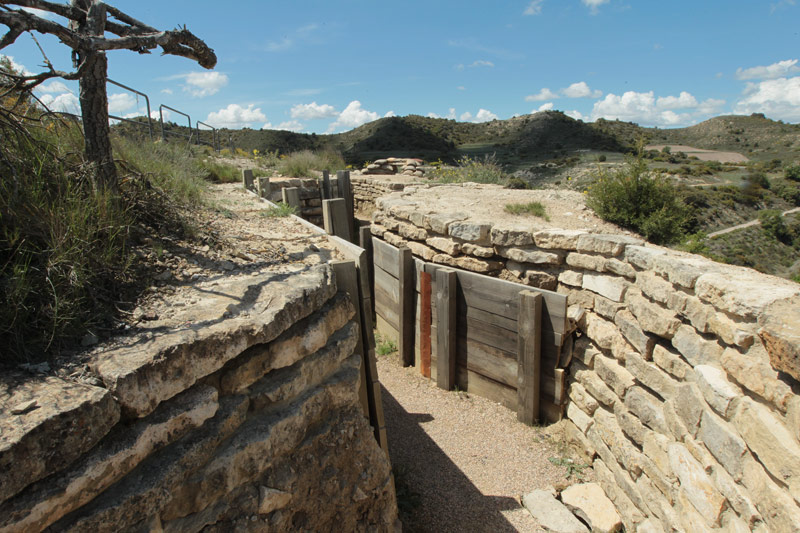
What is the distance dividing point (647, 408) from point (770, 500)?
1.36 metres

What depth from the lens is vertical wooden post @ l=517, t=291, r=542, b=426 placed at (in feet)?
14.4

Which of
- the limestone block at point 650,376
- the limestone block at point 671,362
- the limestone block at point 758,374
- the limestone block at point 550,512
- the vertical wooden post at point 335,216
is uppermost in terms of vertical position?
the vertical wooden post at point 335,216

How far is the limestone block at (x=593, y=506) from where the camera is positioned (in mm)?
3527

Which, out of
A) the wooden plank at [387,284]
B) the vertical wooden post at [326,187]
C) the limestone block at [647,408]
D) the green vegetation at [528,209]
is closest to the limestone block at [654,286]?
the limestone block at [647,408]

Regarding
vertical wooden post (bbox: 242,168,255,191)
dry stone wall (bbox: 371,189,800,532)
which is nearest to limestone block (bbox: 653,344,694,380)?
dry stone wall (bbox: 371,189,800,532)

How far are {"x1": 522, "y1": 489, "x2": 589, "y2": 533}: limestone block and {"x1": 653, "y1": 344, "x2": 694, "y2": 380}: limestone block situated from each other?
142cm

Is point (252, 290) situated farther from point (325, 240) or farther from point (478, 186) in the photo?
point (478, 186)

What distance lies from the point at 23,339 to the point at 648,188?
19.4 ft

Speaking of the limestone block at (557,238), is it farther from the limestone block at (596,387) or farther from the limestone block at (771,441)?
the limestone block at (771,441)

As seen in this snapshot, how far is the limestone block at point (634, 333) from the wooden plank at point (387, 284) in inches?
115

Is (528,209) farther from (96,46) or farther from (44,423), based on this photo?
(44,423)

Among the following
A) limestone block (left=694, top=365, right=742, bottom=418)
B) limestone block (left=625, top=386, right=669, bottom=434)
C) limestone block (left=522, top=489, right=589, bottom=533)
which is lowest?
limestone block (left=522, top=489, right=589, bottom=533)

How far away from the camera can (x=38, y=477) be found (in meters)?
1.39

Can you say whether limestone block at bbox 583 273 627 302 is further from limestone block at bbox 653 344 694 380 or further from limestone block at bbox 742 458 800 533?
limestone block at bbox 742 458 800 533
